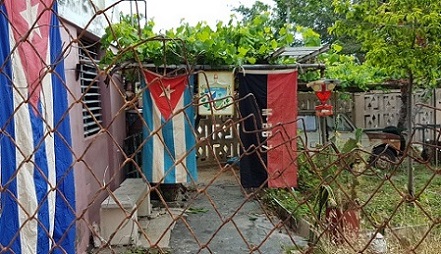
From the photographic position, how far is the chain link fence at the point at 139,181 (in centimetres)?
133

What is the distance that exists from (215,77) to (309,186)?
2.19 metres

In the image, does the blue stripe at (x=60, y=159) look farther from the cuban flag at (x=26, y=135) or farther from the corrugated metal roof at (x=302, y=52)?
the corrugated metal roof at (x=302, y=52)

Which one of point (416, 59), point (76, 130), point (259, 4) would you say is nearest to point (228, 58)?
point (76, 130)

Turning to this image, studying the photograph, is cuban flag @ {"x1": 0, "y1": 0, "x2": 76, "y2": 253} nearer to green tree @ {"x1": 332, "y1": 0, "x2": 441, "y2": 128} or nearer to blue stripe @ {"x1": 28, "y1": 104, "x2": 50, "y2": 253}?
blue stripe @ {"x1": 28, "y1": 104, "x2": 50, "y2": 253}

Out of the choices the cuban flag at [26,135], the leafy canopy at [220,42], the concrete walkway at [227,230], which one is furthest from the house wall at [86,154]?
the cuban flag at [26,135]

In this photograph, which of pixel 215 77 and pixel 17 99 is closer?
pixel 17 99

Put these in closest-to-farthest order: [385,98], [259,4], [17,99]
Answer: [17,99] → [385,98] → [259,4]

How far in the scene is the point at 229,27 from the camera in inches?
251

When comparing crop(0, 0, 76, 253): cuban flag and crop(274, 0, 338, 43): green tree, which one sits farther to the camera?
crop(274, 0, 338, 43): green tree

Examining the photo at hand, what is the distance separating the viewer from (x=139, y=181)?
675 centimetres

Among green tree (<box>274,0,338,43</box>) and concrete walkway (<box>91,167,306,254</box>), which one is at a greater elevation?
green tree (<box>274,0,338,43</box>)

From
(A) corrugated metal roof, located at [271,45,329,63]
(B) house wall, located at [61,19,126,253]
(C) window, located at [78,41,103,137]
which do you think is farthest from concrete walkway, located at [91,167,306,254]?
(A) corrugated metal roof, located at [271,45,329,63]

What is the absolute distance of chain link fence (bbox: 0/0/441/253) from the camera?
133 cm

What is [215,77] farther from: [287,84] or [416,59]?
[416,59]
